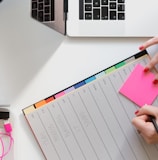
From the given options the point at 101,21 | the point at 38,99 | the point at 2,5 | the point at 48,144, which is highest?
Result: the point at 2,5

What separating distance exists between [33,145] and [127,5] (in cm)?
40

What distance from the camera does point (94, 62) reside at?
0.84 meters

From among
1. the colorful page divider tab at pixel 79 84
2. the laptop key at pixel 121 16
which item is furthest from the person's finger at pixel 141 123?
the laptop key at pixel 121 16

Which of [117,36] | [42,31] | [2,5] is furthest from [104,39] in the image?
[2,5]

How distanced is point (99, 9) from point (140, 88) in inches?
8.3

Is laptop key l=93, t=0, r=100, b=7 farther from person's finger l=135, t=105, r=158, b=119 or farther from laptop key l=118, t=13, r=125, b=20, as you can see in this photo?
person's finger l=135, t=105, r=158, b=119

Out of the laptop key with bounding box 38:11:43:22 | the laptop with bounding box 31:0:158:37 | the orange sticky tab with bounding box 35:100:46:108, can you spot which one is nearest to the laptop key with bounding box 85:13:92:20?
the laptop with bounding box 31:0:158:37

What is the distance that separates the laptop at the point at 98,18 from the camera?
82 cm

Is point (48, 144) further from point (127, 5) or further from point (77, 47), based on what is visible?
point (127, 5)

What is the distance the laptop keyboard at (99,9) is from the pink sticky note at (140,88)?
15 centimetres

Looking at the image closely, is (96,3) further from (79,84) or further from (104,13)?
(79,84)

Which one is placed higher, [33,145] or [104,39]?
[104,39]

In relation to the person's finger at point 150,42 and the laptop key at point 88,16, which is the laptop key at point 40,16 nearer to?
the laptop key at point 88,16

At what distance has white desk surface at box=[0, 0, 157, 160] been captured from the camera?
819 mm
